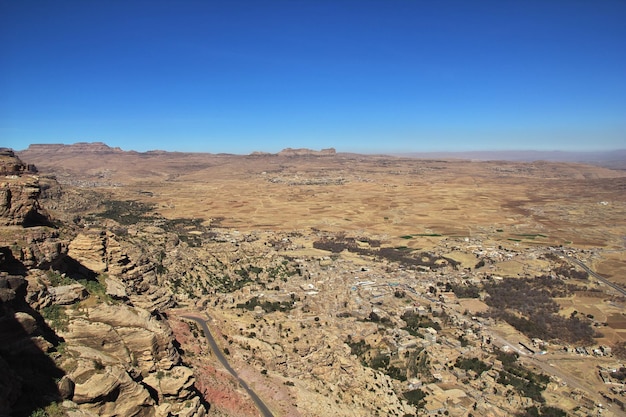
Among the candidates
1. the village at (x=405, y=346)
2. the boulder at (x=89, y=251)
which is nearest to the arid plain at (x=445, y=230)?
the village at (x=405, y=346)

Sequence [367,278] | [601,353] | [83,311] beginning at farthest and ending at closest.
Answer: [367,278] < [601,353] < [83,311]

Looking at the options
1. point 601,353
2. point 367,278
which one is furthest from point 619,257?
point 367,278

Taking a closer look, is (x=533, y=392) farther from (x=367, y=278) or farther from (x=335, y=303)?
(x=367, y=278)

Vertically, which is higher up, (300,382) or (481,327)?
(300,382)

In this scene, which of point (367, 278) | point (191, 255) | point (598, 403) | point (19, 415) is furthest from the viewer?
point (367, 278)

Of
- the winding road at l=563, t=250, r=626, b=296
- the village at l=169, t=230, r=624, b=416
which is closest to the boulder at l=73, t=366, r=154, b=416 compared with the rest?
the village at l=169, t=230, r=624, b=416

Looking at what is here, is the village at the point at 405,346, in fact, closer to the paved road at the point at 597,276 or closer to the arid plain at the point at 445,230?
the arid plain at the point at 445,230

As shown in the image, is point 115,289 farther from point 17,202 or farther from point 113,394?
point 113,394
